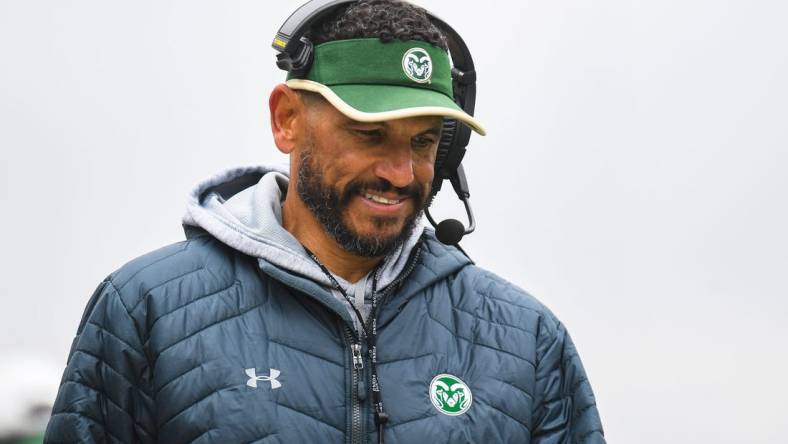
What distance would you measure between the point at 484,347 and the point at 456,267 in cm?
18

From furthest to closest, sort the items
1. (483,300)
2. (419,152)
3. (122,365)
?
(483,300) → (419,152) → (122,365)

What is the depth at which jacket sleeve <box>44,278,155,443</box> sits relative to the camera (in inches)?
69.1

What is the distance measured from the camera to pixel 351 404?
6.00 ft

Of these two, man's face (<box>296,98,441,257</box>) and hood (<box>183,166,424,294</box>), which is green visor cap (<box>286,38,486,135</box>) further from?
hood (<box>183,166,424,294</box>)

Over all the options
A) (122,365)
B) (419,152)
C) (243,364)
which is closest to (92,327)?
(122,365)

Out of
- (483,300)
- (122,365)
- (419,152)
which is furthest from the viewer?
(483,300)

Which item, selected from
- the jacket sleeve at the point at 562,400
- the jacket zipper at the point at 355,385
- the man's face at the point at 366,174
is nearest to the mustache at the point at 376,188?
the man's face at the point at 366,174

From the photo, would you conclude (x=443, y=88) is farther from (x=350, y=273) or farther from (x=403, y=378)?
(x=403, y=378)

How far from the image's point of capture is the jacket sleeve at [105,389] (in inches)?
69.1

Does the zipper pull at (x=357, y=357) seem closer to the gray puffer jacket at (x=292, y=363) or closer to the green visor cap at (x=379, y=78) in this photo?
the gray puffer jacket at (x=292, y=363)

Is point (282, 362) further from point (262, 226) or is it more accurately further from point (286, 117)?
point (286, 117)

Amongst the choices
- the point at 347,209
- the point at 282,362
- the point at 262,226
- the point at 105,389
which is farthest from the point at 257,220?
the point at 105,389

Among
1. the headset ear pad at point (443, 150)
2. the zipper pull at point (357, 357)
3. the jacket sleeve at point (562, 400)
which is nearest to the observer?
the zipper pull at point (357, 357)

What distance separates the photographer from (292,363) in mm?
1837
